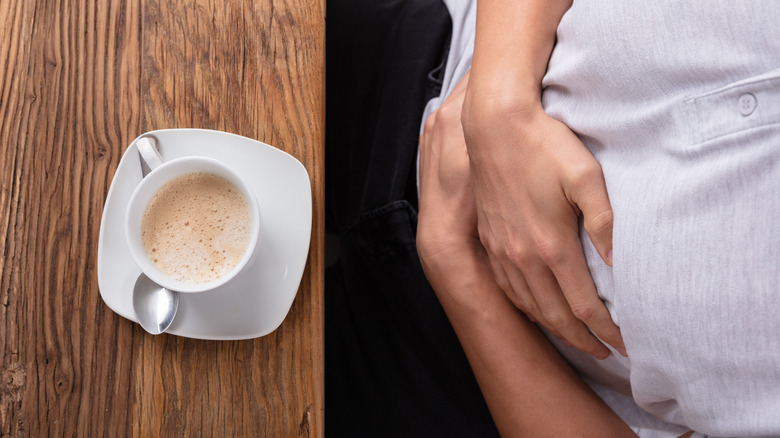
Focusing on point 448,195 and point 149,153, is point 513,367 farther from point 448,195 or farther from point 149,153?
point 149,153

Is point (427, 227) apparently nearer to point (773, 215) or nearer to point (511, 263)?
point (511, 263)

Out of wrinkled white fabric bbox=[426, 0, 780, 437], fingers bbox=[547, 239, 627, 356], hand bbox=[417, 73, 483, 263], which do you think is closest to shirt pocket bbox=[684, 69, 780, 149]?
wrinkled white fabric bbox=[426, 0, 780, 437]

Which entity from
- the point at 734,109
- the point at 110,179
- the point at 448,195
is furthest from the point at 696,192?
the point at 110,179

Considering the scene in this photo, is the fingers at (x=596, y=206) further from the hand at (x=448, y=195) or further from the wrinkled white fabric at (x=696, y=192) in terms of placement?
the hand at (x=448, y=195)

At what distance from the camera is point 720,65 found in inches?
13.2

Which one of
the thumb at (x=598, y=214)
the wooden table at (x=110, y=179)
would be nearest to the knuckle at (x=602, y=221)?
the thumb at (x=598, y=214)

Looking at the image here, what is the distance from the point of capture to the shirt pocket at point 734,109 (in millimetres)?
319

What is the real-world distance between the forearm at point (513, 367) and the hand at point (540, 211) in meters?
0.03

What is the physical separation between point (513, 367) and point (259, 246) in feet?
1.00

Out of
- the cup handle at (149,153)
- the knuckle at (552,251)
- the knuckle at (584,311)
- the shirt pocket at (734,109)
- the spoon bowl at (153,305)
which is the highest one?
the shirt pocket at (734,109)

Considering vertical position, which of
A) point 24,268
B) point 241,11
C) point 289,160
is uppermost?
point 241,11

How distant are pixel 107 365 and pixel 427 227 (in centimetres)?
37

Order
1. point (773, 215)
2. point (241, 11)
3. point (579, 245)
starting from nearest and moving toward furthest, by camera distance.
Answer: point (773, 215)
point (579, 245)
point (241, 11)

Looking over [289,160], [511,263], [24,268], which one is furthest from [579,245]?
[24,268]
